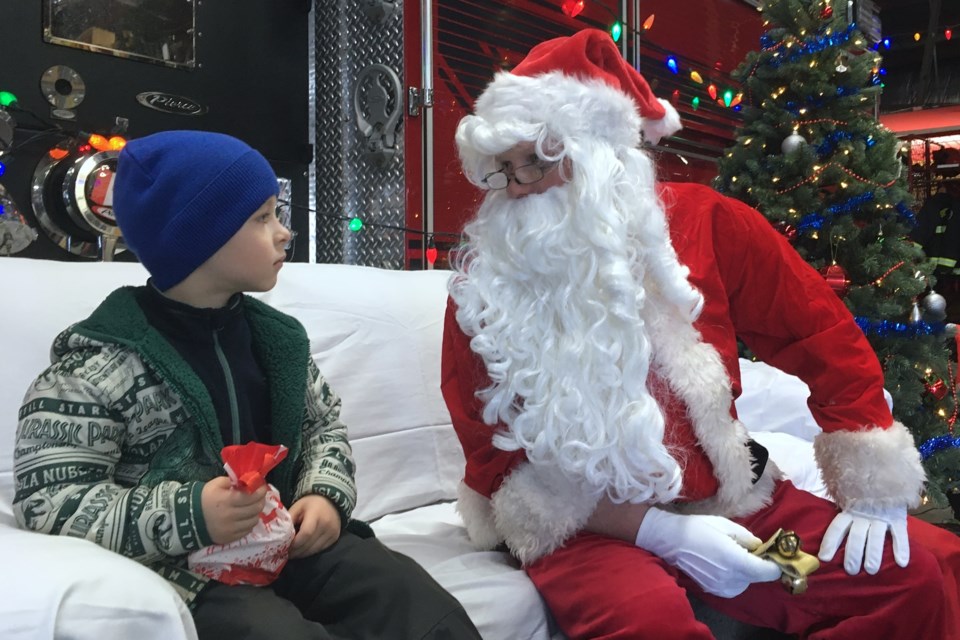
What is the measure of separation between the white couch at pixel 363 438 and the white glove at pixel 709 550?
26 centimetres

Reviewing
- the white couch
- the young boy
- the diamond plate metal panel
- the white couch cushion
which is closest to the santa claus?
the white couch

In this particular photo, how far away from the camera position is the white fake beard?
4.38ft

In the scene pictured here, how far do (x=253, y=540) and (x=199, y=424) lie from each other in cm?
20

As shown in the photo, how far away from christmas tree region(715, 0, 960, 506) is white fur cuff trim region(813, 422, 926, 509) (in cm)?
201

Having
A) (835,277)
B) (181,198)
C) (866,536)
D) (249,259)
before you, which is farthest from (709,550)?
(835,277)

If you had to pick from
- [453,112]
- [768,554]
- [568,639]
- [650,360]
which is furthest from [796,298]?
[453,112]

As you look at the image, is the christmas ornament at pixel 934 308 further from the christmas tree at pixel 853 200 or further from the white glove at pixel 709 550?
the white glove at pixel 709 550

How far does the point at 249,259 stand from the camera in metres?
1.23

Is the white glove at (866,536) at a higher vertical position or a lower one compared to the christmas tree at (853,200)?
lower

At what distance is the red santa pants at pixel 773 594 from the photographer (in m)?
1.28

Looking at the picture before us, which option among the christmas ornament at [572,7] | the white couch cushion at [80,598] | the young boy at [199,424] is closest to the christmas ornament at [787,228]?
the christmas ornament at [572,7]

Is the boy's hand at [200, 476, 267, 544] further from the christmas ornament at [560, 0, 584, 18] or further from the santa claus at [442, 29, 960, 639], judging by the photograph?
the christmas ornament at [560, 0, 584, 18]

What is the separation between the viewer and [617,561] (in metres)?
1.35

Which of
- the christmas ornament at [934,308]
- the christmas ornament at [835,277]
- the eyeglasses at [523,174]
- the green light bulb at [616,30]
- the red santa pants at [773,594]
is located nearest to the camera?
the red santa pants at [773,594]
